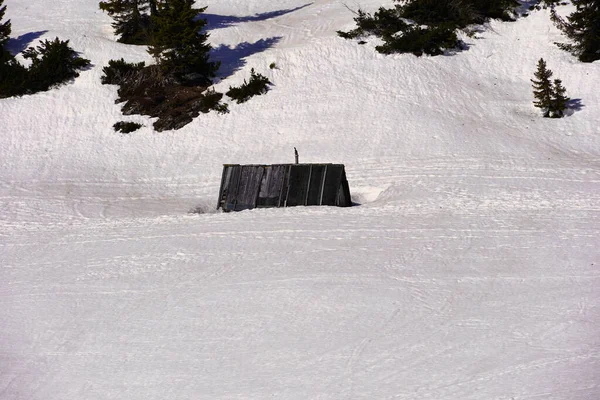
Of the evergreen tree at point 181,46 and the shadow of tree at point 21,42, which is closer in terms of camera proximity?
the evergreen tree at point 181,46

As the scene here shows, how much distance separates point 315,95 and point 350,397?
1775 centimetres

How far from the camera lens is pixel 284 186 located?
19188 millimetres

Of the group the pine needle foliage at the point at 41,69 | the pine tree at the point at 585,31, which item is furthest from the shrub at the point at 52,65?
the pine tree at the point at 585,31

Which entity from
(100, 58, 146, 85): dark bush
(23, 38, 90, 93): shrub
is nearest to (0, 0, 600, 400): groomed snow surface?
(100, 58, 146, 85): dark bush

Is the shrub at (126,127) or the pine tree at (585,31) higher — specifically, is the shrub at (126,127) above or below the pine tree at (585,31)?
below

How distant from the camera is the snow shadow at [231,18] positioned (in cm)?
3322

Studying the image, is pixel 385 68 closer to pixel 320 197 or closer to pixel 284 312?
pixel 320 197

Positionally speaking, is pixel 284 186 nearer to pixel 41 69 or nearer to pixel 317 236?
pixel 317 236

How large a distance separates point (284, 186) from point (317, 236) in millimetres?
3533

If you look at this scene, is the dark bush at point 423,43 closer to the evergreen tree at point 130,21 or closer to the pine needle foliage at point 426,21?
the pine needle foliage at point 426,21

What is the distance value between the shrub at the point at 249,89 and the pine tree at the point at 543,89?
10077 millimetres

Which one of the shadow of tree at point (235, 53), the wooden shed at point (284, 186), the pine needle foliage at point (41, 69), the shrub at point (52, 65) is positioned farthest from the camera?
the shadow of tree at point (235, 53)

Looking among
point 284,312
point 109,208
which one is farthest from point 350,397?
point 109,208

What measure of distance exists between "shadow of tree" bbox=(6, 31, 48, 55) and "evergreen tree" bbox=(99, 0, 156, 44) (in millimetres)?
3377
